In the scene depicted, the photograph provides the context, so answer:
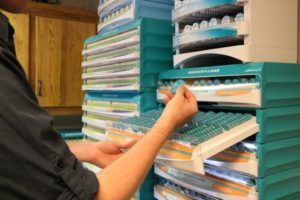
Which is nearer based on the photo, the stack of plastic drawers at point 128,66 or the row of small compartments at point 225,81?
the row of small compartments at point 225,81

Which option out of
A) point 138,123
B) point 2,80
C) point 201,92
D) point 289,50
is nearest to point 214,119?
point 201,92

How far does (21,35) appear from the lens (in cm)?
225

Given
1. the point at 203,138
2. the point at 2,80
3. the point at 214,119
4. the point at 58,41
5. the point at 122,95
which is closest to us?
the point at 2,80

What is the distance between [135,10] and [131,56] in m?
0.19

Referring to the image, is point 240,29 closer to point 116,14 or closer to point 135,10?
point 135,10

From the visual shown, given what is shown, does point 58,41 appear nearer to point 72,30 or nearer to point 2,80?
point 72,30

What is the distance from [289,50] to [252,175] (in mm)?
441

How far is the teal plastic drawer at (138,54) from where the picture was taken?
49.3 inches

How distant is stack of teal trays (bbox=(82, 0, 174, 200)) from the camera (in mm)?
1256

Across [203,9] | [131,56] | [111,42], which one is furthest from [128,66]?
[203,9]

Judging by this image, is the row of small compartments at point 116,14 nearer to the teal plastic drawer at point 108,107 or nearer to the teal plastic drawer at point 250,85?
the teal plastic drawer at point 108,107

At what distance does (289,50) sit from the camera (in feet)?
3.43

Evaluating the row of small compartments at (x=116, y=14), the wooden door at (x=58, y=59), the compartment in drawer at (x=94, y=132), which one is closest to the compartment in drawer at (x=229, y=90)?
the row of small compartments at (x=116, y=14)

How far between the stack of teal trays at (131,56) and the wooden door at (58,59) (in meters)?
0.84
